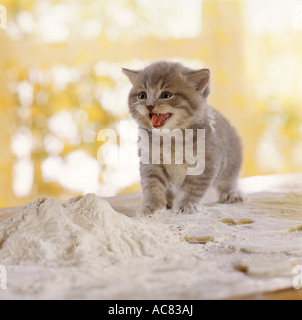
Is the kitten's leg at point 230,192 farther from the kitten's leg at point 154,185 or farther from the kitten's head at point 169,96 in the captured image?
the kitten's head at point 169,96

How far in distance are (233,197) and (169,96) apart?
50 centimetres

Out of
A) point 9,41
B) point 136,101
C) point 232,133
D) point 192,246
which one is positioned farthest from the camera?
point 9,41

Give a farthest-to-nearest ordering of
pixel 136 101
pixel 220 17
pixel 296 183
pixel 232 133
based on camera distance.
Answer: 1. pixel 220 17
2. pixel 296 183
3. pixel 232 133
4. pixel 136 101

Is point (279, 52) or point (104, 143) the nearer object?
point (104, 143)

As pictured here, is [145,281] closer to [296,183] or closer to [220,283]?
[220,283]

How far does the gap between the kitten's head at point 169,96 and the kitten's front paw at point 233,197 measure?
0.38m

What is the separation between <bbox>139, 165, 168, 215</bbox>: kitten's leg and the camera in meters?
1.45

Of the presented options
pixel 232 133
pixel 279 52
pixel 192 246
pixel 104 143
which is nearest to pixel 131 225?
pixel 192 246

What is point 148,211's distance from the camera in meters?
1.36

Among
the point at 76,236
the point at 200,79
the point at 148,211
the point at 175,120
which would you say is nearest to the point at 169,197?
the point at 148,211

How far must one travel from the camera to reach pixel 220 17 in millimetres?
2859

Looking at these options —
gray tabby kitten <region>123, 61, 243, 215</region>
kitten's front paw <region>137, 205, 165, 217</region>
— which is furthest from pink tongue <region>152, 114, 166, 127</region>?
kitten's front paw <region>137, 205, 165, 217</region>

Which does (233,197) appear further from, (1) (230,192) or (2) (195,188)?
(2) (195,188)
